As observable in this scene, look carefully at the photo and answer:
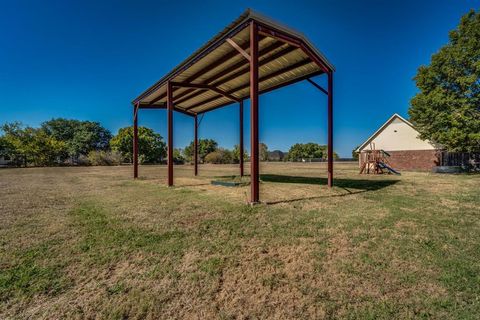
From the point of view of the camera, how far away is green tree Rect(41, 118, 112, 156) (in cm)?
5431

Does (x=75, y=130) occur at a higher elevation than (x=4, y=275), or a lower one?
higher

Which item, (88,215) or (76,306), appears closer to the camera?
(76,306)

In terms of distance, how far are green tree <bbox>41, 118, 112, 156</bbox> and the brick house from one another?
5837cm

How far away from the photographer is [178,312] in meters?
2.31

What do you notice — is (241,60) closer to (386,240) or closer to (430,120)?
(386,240)

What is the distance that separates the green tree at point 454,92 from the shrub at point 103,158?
1713 inches

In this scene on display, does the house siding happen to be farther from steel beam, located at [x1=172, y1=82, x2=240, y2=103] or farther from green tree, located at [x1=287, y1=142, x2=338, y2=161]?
green tree, located at [x1=287, y1=142, x2=338, y2=161]

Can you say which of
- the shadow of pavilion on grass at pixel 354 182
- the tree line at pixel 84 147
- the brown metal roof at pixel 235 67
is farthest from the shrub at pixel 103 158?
the shadow of pavilion on grass at pixel 354 182

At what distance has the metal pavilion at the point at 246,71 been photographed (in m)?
6.30

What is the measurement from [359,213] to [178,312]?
15.4 ft

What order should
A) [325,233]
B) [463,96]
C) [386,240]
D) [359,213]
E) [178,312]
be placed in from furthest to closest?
[463,96] → [359,213] → [325,233] → [386,240] → [178,312]

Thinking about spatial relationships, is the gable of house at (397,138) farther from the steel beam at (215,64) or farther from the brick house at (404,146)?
the steel beam at (215,64)

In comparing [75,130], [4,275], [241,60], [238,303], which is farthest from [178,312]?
[75,130]

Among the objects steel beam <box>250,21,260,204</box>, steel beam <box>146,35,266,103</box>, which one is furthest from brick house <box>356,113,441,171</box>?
steel beam <box>250,21,260,204</box>
